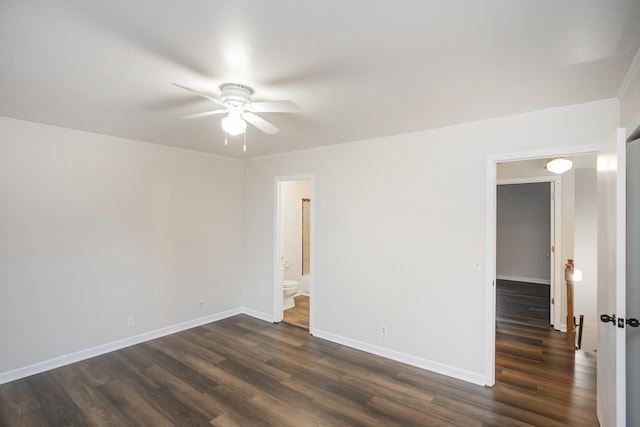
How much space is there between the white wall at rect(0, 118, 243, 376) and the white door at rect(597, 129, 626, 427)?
176 inches

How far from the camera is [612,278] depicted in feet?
6.31

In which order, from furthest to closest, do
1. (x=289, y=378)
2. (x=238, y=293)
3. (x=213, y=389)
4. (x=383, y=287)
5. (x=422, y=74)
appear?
1. (x=238, y=293)
2. (x=383, y=287)
3. (x=289, y=378)
4. (x=213, y=389)
5. (x=422, y=74)

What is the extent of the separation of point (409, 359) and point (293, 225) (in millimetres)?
3350

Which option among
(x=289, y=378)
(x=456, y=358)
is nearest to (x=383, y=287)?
(x=456, y=358)

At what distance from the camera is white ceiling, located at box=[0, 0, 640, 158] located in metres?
1.38

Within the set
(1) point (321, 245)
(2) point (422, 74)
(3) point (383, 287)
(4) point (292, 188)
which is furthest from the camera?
(4) point (292, 188)

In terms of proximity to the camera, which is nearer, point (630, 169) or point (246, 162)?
point (630, 169)

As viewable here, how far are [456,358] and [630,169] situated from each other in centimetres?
216

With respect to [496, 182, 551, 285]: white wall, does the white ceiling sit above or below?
above

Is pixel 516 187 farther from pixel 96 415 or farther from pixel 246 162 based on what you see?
pixel 96 415

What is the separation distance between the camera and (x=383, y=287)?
358cm

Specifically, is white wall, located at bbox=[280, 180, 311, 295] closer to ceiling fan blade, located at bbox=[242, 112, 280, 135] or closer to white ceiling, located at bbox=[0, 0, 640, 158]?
white ceiling, located at bbox=[0, 0, 640, 158]

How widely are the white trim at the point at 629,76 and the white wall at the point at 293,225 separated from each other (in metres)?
4.30

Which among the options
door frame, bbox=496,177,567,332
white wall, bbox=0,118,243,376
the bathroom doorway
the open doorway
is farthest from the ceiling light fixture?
white wall, bbox=0,118,243,376
